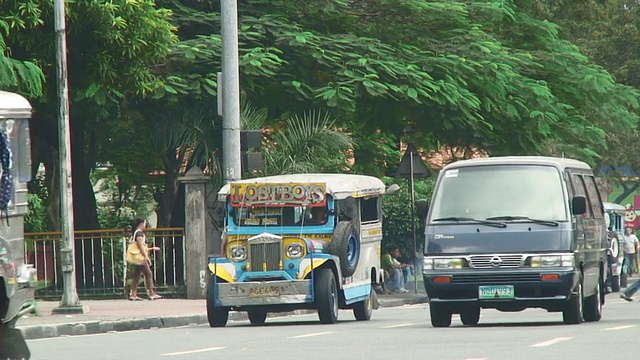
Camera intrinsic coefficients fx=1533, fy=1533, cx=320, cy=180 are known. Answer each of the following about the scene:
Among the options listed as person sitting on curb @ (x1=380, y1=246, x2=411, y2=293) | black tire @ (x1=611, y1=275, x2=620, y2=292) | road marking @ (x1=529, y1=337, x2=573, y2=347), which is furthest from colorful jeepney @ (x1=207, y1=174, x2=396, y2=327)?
black tire @ (x1=611, y1=275, x2=620, y2=292)

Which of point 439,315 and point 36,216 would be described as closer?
point 439,315

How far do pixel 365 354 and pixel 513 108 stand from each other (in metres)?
18.8

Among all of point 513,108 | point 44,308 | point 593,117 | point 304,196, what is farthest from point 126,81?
point 593,117

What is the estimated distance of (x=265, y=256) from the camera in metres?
21.2

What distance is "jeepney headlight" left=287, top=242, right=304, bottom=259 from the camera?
2117cm

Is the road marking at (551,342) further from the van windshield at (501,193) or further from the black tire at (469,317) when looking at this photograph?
the black tire at (469,317)

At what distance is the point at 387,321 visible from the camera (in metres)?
22.1

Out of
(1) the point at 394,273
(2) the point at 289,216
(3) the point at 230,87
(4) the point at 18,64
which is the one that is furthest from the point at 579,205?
(1) the point at 394,273

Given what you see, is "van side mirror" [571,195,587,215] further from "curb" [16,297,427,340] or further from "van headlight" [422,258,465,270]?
"curb" [16,297,427,340]

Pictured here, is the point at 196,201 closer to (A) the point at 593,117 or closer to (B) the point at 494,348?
(A) the point at 593,117

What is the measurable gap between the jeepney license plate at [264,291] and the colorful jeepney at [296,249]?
1 cm

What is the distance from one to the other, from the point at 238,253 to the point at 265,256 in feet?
1.38

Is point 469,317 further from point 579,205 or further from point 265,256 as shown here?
point 265,256

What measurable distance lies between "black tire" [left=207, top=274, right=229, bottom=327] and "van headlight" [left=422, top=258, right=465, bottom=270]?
3.55m
